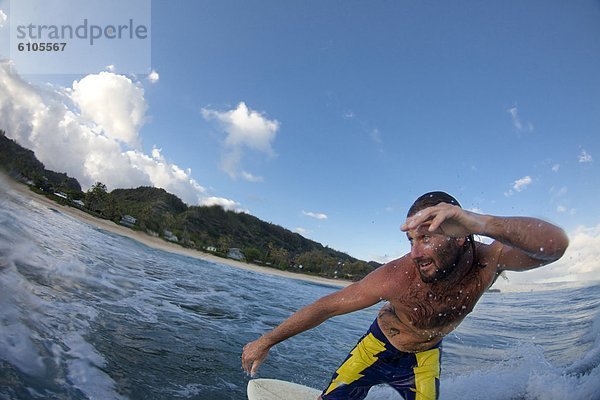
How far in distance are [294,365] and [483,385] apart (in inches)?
100

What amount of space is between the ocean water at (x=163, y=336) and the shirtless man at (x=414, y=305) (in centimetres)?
117

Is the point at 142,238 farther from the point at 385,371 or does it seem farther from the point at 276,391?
the point at 385,371

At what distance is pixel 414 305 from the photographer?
248 centimetres

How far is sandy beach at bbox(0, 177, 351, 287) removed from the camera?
22.0 feet

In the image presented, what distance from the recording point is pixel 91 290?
5074 mm

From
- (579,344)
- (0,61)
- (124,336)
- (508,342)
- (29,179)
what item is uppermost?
(0,61)

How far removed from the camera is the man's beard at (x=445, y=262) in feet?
7.01

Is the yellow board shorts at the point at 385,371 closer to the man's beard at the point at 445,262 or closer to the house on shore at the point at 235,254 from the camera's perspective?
the man's beard at the point at 445,262

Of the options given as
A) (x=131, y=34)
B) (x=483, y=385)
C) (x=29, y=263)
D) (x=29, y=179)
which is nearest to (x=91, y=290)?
(x=29, y=263)

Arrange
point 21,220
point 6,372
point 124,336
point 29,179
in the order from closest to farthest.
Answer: point 6,372 < point 124,336 < point 29,179 < point 21,220

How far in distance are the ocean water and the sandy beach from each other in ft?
1.08

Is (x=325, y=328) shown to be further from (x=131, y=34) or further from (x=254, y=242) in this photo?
→ (x=131, y=34)

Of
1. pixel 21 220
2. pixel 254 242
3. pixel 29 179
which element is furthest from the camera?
pixel 254 242

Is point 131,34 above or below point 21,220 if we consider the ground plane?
above
